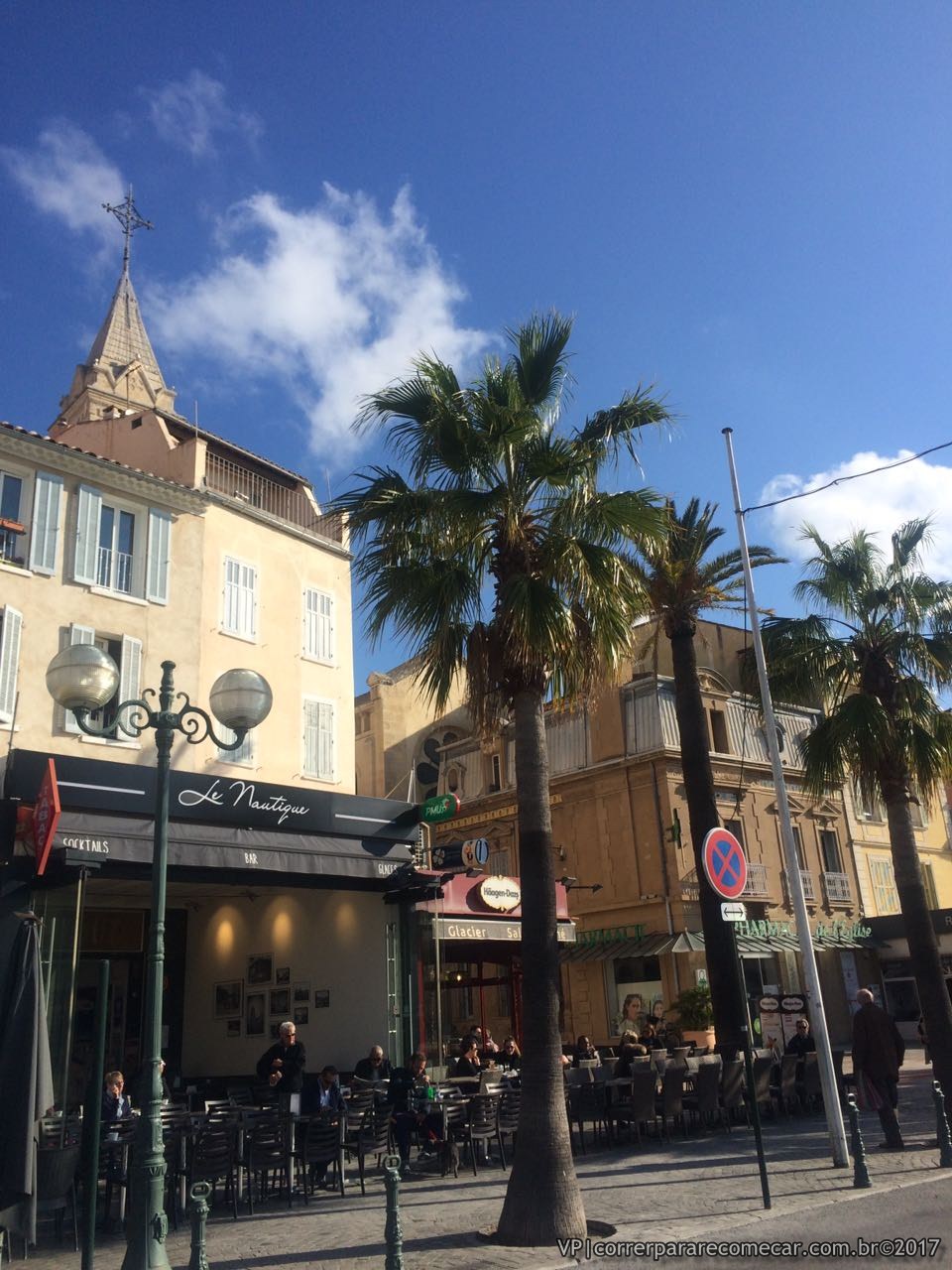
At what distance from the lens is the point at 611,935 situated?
1192 inches

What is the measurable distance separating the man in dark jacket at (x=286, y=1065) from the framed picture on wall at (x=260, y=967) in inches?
242

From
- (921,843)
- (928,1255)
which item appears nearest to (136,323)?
(928,1255)

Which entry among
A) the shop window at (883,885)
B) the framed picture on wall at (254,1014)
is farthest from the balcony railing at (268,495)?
the shop window at (883,885)

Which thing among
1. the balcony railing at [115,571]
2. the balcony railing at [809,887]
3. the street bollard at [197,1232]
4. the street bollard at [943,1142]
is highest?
the balcony railing at [115,571]

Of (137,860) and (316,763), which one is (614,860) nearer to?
(316,763)

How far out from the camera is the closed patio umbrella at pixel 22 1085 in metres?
7.73

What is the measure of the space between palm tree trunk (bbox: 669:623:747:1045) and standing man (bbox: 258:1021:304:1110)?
6508mm

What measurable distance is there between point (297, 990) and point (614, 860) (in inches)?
538

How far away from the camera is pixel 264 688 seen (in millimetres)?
9172

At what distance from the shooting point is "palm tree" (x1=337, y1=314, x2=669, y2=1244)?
414 inches

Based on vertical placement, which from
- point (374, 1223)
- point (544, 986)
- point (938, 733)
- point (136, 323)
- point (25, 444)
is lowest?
point (374, 1223)

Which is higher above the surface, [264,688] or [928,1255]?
[264,688]

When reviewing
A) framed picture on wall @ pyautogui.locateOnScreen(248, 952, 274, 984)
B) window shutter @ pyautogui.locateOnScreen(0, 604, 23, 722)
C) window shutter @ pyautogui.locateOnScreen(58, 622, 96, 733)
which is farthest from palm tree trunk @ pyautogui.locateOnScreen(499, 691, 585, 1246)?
framed picture on wall @ pyautogui.locateOnScreen(248, 952, 274, 984)

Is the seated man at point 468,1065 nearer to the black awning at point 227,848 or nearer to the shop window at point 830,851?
the black awning at point 227,848
